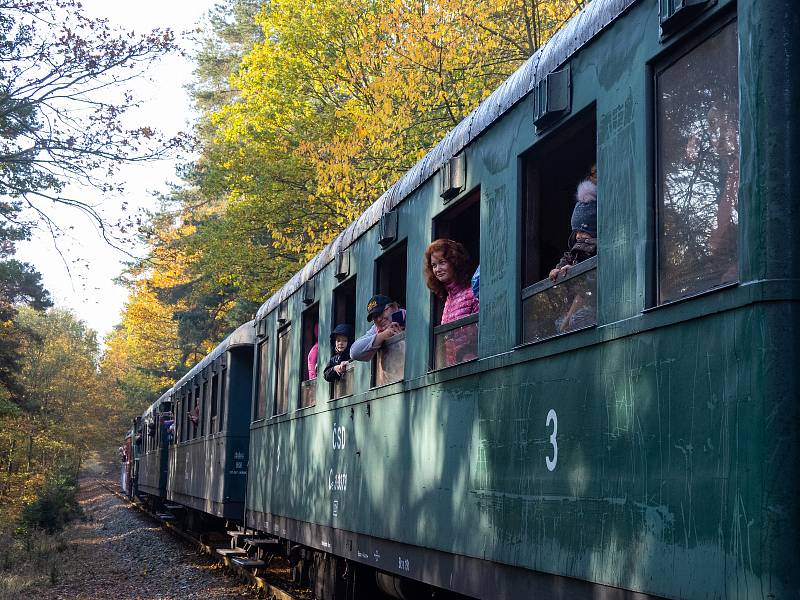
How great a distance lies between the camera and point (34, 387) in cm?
4219

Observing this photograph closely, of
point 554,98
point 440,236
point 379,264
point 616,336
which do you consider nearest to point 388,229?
point 379,264

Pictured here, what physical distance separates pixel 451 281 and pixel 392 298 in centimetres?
172

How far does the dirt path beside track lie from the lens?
1197 cm

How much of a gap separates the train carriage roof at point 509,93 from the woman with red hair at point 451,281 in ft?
1.78

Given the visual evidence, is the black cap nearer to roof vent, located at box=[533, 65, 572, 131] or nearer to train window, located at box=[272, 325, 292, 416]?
roof vent, located at box=[533, 65, 572, 131]

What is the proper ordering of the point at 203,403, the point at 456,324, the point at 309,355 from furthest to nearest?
1. the point at 203,403
2. the point at 309,355
3. the point at 456,324

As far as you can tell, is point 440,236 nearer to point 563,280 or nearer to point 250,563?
point 563,280

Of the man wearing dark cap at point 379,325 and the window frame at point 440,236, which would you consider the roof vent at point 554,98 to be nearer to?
the window frame at point 440,236

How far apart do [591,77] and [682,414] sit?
5.12 ft

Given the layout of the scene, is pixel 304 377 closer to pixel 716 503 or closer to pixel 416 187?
pixel 416 187

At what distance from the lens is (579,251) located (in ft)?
14.3

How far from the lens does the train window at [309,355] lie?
9.07 meters

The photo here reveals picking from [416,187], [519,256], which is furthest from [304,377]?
[519,256]

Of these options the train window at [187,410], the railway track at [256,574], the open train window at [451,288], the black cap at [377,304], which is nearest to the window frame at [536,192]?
the open train window at [451,288]
